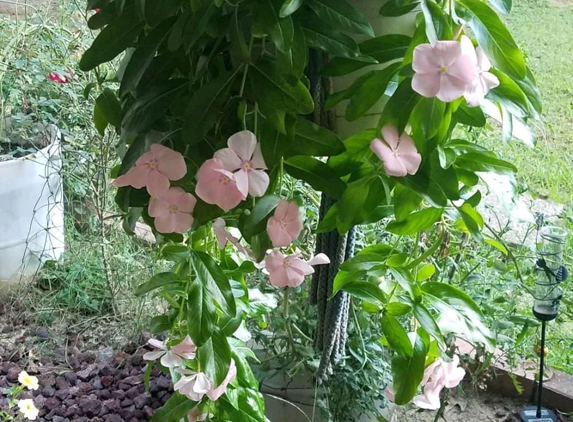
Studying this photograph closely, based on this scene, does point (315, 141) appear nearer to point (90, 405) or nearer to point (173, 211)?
point (173, 211)

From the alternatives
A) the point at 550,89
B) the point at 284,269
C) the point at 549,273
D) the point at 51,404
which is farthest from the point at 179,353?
the point at 550,89

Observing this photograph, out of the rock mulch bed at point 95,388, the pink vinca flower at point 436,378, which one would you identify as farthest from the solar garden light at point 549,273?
the rock mulch bed at point 95,388

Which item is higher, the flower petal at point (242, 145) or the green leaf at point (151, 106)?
Result: the green leaf at point (151, 106)

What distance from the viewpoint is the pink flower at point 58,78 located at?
171 centimetres

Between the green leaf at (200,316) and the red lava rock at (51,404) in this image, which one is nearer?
the green leaf at (200,316)

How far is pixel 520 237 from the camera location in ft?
4.96

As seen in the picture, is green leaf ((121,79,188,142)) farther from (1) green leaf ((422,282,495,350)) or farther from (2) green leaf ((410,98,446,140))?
(1) green leaf ((422,282,495,350))

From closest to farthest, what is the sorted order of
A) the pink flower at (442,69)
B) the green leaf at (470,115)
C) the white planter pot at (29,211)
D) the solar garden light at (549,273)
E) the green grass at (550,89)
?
1. the pink flower at (442,69)
2. the green leaf at (470,115)
3. the solar garden light at (549,273)
4. the green grass at (550,89)
5. the white planter pot at (29,211)

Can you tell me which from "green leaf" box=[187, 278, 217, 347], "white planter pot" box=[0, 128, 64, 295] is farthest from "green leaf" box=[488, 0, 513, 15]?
"white planter pot" box=[0, 128, 64, 295]

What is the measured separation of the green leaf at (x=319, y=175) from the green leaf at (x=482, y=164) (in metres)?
0.13

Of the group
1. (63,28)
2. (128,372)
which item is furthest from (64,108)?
(128,372)

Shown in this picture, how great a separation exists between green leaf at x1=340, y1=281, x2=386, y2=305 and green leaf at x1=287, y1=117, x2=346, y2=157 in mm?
208

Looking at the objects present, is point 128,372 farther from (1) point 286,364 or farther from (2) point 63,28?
(2) point 63,28

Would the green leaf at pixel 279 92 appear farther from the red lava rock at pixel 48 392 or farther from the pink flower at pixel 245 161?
the red lava rock at pixel 48 392
